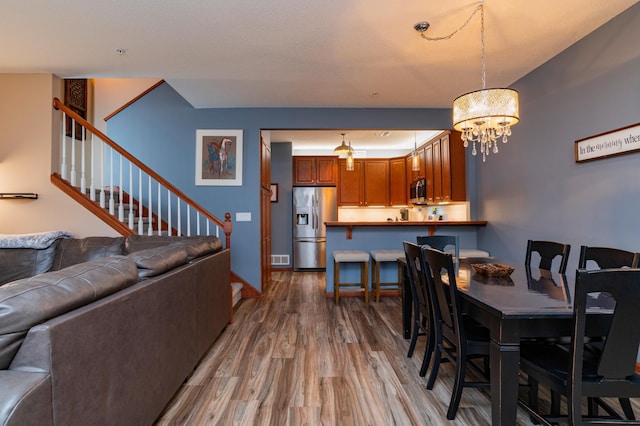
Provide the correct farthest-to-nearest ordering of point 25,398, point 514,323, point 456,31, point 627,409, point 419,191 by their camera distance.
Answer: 1. point 419,191
2. point 456,31
3. point 627,409
4. point 514,323
5. point 25,398

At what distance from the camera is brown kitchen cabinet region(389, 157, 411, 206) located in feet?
22.9

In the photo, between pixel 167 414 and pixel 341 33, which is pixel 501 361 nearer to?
pixel 167 414

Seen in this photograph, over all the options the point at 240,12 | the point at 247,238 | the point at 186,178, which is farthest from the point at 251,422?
the point at 186,178

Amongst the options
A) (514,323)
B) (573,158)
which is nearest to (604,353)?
(514,323)

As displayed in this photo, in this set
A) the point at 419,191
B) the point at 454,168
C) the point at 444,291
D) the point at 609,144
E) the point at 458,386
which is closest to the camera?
the point at 458,386

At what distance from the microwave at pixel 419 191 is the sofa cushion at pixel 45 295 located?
5076mm

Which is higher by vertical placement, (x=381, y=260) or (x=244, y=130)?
(x=244, y=130)

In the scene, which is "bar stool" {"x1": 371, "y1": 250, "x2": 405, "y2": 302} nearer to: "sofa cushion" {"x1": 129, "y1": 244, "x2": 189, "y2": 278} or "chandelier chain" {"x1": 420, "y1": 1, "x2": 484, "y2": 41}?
"chandelier chain" {"x1": 420, "y1": 1, "x2": 484, "y2": 41}

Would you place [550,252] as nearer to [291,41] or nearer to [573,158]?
[573,158]

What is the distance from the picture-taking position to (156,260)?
179cm

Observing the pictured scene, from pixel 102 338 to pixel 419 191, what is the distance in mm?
5427

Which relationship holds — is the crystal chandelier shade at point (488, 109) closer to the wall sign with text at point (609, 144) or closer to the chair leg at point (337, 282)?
the wall sign with text at point (609, 144)

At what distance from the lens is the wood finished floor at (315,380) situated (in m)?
1.81

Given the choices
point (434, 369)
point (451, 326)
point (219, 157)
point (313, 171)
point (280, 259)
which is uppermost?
point (313, 171)
